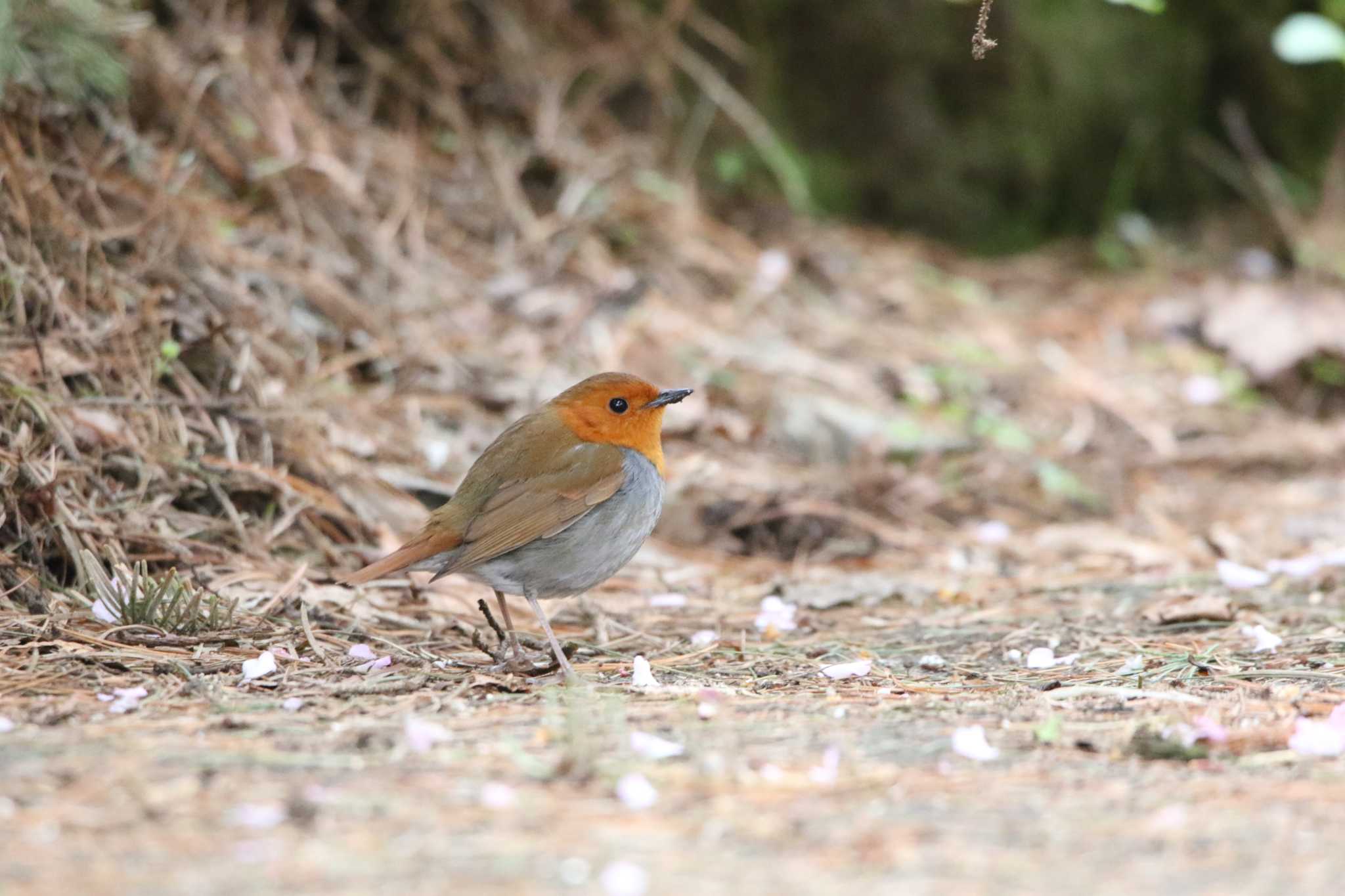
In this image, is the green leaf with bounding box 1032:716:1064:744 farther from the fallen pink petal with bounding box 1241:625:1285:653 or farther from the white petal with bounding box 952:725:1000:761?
the fallen pink petal with bounding box 1241:625:1285:653

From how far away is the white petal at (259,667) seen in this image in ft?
10.1

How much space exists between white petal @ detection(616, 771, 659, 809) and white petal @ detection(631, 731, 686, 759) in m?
0.21

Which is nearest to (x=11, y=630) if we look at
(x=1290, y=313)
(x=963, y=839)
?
(x=963, y=839)

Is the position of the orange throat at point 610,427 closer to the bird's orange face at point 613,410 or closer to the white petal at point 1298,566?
the bird's orange face at point 613,410

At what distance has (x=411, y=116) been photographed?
7184 millimetres

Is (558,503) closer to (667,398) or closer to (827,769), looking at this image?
(667,398)

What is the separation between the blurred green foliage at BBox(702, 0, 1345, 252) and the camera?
8320 millimetres

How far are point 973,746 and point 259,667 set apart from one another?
1562 millimetres

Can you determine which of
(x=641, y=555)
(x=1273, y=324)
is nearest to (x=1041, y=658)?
(x=641, y=555)

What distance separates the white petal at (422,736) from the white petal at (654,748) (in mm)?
343

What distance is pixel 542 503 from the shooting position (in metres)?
3.79

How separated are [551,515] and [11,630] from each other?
132cm

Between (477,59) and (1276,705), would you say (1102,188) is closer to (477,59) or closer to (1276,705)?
(477,59)

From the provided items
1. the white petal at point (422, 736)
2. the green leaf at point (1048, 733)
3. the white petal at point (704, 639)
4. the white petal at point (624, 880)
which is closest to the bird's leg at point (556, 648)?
the white petal at point (704, 639)
